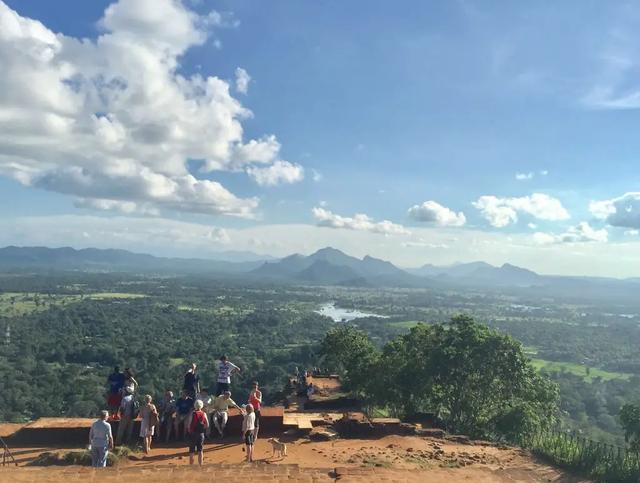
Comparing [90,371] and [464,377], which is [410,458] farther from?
[90,371]

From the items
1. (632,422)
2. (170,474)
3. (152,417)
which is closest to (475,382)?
(632,422)

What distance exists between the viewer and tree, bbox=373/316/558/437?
52.1 ft

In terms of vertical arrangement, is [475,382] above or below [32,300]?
above

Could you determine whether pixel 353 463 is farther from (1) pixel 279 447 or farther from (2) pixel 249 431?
(2) pixel 249 431

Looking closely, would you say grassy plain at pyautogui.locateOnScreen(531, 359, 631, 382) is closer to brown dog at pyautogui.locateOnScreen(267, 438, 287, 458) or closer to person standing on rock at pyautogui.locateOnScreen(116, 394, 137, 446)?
brown dog at pyautogui.locateOnScreen(267, 438, 287, 458)

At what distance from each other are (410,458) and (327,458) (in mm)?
1760

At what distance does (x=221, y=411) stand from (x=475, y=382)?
9319 millimetres

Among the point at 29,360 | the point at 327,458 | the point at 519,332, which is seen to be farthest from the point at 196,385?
the point at 519,332

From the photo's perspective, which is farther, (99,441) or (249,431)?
(249,431)

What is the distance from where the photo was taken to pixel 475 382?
1666 centimetres

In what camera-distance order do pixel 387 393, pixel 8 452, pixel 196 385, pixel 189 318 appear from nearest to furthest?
pixel 8 452 < pixel 196 385 < pixel 387 393 < pixel 189 318

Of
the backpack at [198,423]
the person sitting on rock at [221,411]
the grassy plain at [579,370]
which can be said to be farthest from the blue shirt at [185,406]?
the grassy plain at [579,370]

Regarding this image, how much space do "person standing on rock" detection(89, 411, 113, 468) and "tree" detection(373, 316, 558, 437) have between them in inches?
433

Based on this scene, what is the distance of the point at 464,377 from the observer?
1656 cm
